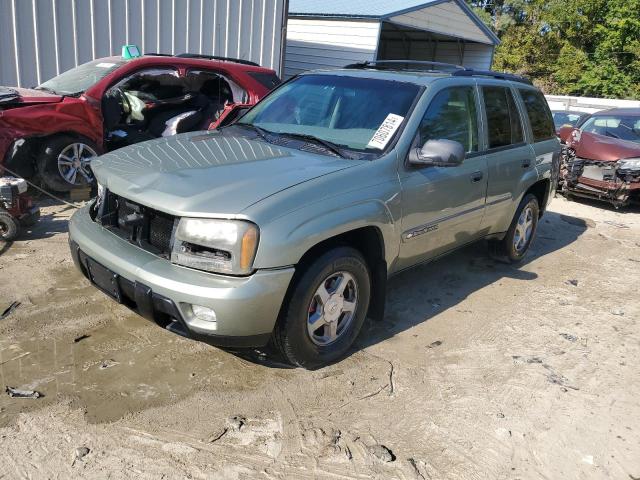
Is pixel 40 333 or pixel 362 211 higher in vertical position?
pixel 362 211

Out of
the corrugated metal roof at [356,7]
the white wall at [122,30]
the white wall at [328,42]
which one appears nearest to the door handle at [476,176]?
the white wall at [122,30]

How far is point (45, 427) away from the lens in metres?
2.77

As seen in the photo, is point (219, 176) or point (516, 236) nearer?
point (219, 176)

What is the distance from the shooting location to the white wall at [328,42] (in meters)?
15.1

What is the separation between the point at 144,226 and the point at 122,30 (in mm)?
7737

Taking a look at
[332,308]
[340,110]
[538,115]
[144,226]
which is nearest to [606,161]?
[538,115]

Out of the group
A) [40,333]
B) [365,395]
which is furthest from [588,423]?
[40,333]

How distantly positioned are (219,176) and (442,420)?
1.88 m

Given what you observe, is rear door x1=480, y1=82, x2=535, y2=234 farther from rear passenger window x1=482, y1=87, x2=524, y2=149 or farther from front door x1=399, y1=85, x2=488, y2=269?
front door x1=399, y1=85, x2=488, y2=269

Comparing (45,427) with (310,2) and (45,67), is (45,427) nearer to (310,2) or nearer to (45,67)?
(45,67)

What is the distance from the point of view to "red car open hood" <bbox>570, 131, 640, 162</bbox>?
8758mm

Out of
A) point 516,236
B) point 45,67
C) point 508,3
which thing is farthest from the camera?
point 508,3

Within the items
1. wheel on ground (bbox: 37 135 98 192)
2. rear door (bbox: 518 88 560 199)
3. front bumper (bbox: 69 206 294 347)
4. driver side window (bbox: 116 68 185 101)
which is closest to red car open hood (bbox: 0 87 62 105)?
wheel on ground (bbox: 37 135 98 192)

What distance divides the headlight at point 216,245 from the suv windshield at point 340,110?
122 cm
